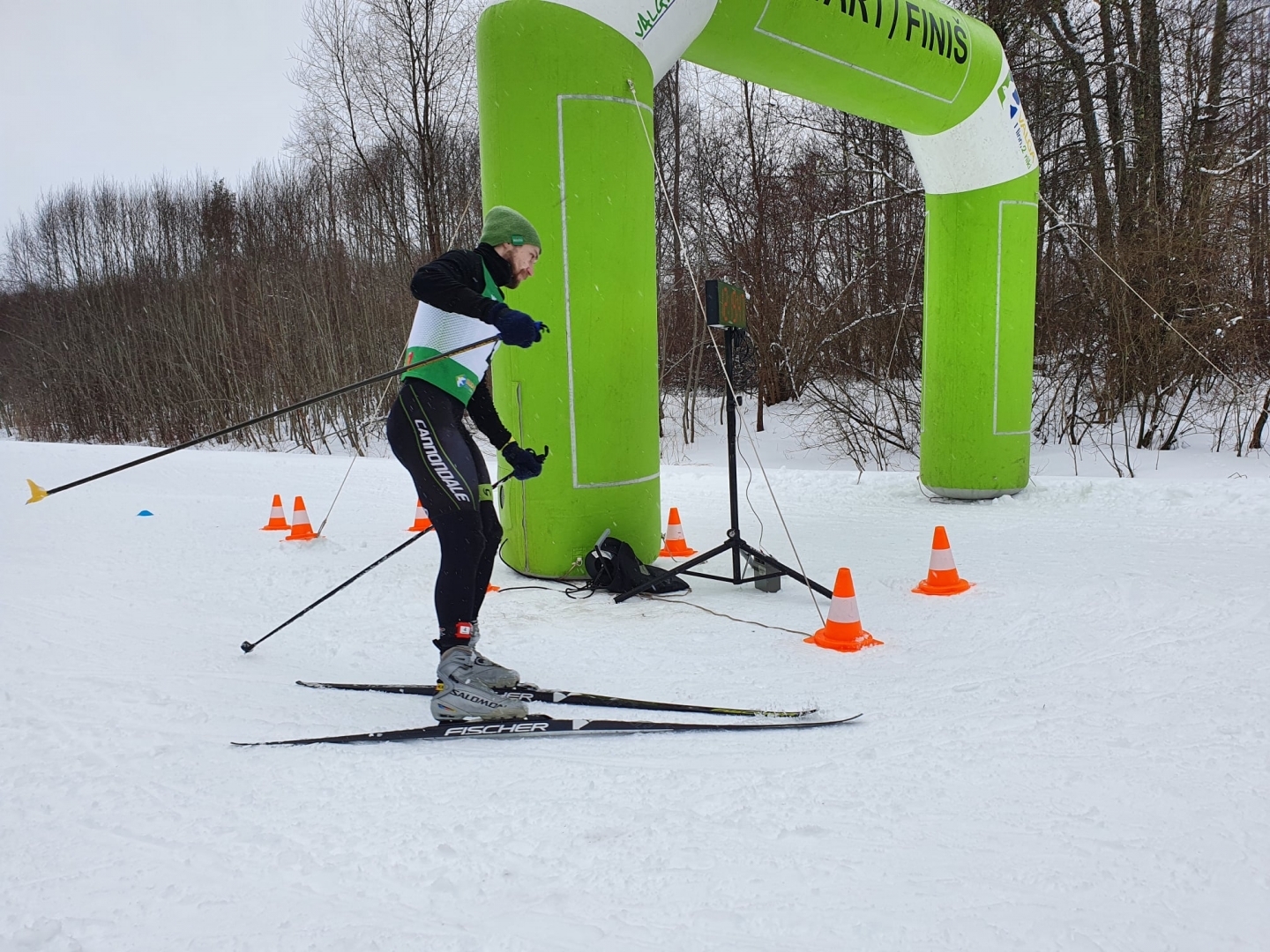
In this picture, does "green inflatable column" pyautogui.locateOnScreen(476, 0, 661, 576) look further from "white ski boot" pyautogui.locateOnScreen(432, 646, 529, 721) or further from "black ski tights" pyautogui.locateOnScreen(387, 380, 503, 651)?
"white ski boot" pyautogui.locateOnScreen(432, 646, 529, 721)

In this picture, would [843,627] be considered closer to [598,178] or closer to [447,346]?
[447,346]

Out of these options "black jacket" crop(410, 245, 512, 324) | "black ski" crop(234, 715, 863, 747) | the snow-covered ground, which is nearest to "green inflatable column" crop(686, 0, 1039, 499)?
the snow-covered ground

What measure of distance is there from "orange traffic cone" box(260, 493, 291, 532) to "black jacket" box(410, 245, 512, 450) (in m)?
3.94

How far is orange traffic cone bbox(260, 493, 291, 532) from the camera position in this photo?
685 cm

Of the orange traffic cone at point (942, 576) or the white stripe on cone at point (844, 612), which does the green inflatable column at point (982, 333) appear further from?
the white stripe on cone at point (844, 612)

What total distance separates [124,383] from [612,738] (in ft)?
81.3

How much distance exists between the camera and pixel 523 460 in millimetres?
3830

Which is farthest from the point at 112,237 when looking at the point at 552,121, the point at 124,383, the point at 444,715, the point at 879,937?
the point at 879,937

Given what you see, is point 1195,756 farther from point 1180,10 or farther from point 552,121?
point 1180,10

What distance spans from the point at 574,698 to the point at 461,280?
1698 mm

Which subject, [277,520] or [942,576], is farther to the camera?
[277,520]

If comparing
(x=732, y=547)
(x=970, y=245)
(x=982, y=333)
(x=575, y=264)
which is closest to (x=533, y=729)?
(x=732, y=547)

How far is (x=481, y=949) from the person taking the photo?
1.77m

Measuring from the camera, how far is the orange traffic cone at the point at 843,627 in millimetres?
3876
